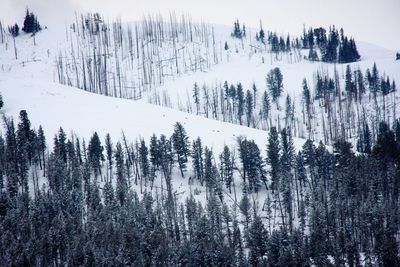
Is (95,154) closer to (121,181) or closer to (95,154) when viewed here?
(95,154)

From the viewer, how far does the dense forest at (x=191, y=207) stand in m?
52.4

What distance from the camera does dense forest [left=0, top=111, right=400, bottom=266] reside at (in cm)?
5244

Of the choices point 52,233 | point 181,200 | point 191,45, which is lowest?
point 181,200

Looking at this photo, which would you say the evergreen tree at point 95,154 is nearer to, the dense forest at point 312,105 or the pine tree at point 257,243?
the pine tree at point 257,243

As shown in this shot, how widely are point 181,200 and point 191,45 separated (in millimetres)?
127205

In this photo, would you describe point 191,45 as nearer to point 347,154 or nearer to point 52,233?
point 347,154

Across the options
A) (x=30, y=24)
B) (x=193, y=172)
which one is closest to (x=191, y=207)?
(x=193, y=172)

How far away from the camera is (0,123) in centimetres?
9200

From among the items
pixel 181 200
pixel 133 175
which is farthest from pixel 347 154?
pixel 133 175

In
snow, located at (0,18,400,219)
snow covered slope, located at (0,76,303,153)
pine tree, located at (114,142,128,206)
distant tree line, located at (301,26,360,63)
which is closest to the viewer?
pine tree, located at (114,142,128,206)

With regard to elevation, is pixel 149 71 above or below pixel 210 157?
above

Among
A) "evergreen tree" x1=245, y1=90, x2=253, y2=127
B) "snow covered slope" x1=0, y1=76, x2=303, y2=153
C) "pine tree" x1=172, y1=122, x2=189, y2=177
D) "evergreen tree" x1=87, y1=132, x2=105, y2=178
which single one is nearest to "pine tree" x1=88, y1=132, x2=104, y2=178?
"evergreen tree" x1=87, y1=132, x2=105, y2=178

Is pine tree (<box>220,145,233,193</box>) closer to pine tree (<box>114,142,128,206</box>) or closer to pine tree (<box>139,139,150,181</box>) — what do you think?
pine tree (<box>139,139,150,181</box>)

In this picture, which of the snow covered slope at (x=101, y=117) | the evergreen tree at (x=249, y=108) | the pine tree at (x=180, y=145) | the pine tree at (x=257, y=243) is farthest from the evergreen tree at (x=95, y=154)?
the evergreen tree at (x=249, y=108)
